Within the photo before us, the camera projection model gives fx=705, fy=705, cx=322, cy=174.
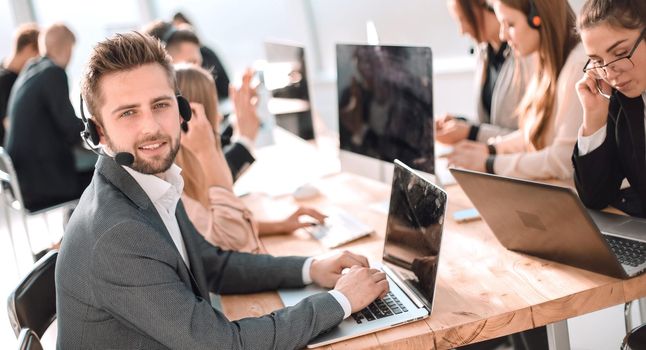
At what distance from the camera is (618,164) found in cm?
186

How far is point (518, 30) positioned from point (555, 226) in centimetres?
101

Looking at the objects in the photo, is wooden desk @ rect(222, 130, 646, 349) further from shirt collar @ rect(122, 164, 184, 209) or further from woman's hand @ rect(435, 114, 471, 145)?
woman's hand @ rect(435, 114, 471, 145)

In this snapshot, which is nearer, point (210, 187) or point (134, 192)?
point (134, 192)

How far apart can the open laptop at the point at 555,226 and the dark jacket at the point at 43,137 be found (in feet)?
8.89

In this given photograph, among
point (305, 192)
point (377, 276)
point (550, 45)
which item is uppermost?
point (550, 45)

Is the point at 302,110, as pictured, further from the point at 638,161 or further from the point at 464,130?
the point at 638,161

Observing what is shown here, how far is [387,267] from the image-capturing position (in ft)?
5.57

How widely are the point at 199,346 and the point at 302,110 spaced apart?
5.66 feet

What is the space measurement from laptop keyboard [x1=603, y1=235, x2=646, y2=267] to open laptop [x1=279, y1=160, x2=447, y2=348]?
42cm

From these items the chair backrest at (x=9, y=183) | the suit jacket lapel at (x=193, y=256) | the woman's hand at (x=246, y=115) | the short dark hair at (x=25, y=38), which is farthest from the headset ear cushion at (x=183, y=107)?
the short dark hair at (x=25, y=38)

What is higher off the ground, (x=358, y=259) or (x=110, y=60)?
(x=110, y=60)

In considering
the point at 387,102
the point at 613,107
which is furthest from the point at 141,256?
the point at 613,107

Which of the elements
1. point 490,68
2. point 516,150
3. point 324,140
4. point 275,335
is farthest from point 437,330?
point 324,140

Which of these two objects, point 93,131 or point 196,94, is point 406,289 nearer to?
point 93,131
